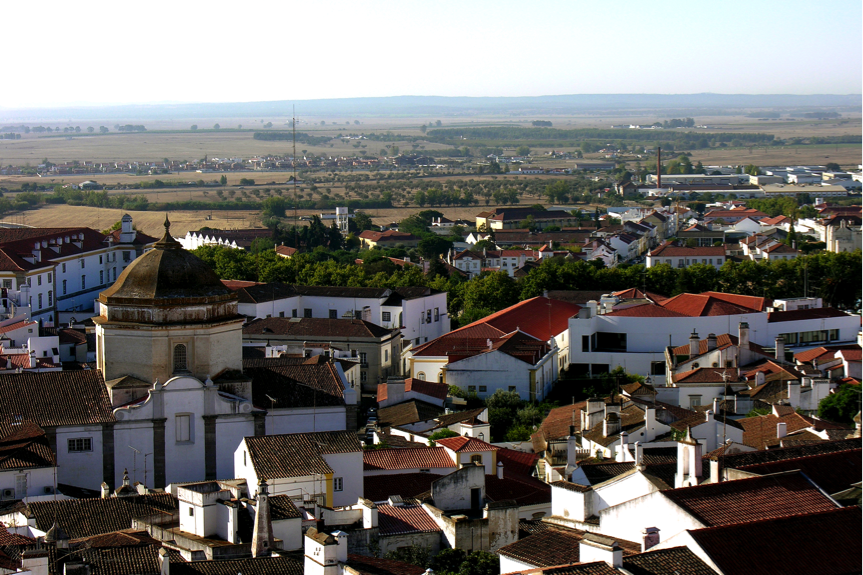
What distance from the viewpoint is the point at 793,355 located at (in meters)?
48.2

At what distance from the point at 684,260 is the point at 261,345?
46.2 metres

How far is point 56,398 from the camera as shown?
30.2 meters

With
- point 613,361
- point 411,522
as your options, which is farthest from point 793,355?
point 411,522

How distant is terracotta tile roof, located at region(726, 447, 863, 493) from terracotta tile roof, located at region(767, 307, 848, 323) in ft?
103

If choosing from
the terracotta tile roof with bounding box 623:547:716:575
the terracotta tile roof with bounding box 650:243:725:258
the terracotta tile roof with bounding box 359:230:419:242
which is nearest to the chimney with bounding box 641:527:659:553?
the terracotta tile roof with bounding box 623:547:716:575

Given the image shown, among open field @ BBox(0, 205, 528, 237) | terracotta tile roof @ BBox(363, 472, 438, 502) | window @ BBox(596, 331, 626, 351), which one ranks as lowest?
open field @ BBox(0, 205, 528, 237)

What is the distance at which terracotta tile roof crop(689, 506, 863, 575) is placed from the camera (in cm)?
1688

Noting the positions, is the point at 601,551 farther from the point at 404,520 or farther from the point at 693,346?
the point at 693,346

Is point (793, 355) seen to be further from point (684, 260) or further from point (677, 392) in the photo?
point (684, 260)

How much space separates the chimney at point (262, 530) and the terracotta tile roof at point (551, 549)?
143 inches

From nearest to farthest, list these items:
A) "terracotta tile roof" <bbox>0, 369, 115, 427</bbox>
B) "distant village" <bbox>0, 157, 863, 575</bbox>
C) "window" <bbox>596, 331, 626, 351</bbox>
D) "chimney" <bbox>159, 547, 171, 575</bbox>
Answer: "chimney" <bbox>159, 547, 171, 575</bbox>, "distant village" <bbox>0, 157, 863, 575</bbox>, "terracotta tile roof" <bbox>0, 369, 115, 427</bbox>, "window" <bbox>596, 331, 626, 351</bbox>

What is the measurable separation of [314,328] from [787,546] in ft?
121

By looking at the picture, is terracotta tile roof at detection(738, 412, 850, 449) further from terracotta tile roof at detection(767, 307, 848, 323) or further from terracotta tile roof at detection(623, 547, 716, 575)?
terracotta tile roof at detection(767, 307, 848, 323)

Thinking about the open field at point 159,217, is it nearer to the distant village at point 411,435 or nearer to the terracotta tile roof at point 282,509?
the distant village at point 411,435
